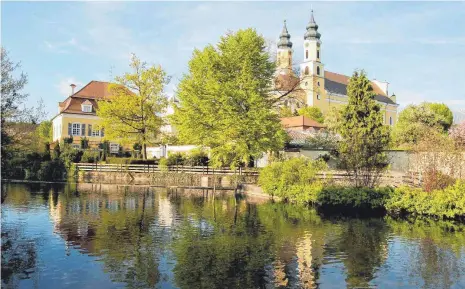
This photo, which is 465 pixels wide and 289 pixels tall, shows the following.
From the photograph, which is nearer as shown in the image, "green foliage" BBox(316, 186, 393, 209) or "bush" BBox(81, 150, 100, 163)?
"green foliage" BBox(316, 186, 393, 209)

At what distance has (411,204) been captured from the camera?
75.7 ft

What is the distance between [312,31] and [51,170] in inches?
2706

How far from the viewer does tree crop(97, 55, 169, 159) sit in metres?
45.7

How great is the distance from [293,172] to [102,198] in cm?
1254

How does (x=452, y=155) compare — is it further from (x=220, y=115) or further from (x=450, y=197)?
(x=220, y=115)

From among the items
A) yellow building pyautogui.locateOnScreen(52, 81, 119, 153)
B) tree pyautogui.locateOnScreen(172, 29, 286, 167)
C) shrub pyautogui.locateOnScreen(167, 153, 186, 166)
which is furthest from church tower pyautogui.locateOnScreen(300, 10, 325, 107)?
tree pyautogui.locateOnScreen(172, 29, 286, 167)

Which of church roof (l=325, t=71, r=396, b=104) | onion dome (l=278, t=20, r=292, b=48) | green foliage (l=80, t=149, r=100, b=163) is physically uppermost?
onion dome (l=278, t=20, r=292, b=48)

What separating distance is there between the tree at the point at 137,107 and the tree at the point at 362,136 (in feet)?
74.6

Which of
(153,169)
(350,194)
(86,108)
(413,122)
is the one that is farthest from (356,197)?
(86,108)

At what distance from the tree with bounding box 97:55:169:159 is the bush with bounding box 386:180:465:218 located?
28771mm

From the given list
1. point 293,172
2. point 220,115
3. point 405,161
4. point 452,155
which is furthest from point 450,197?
point 220,115

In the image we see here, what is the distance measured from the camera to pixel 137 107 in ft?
152

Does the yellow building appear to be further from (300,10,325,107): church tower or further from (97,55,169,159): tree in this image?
(300,10,325,107): church tower

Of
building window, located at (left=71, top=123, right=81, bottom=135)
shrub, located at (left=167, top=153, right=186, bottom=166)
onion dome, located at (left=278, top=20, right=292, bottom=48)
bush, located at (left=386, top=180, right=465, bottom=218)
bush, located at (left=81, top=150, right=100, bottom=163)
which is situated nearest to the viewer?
bush, located at (left=386, top=180, right=465, bottom=218)
